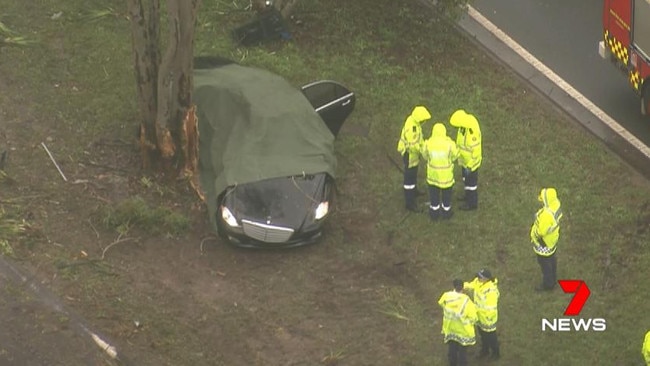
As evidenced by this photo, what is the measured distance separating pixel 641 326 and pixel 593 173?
2972 millimetres

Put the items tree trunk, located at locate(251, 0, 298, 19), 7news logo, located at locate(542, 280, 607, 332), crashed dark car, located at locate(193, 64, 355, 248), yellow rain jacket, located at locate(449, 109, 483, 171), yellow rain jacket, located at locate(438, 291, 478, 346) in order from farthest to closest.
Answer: tree trunk, located at locate(251, 0, 298, 19)
yellow rain jacket, located at locate(449, 109, 483, 171)
crashed dark car, located at locate(193, 64, 355, 248)
7news logo, located at locate(542, 280, 607, 332)
yellow rain jacket, located at locate(438, 291, 478, 346)

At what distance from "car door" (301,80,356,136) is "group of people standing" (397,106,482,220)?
1.16m

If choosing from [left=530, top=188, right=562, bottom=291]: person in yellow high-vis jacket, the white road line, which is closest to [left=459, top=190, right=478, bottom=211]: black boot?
[left=530, top=188, right=562, bottom=291]: person in yellow high-vis jacket

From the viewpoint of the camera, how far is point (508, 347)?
13.8m

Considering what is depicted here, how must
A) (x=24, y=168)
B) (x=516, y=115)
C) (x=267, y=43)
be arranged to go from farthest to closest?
(x=267, y=43) < (x=516, y=115) < (x=24, y=168)

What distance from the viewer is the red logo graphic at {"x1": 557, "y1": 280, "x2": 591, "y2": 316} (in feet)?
46.8

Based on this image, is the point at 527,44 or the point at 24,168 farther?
the point at 527,44

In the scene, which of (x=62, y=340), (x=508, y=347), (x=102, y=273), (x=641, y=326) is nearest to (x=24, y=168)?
(x=102, y=273)

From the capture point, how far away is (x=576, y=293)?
1451 cm

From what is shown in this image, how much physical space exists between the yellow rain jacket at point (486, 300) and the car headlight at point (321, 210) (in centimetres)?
243

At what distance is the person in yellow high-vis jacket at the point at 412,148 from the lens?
1530 centimetres

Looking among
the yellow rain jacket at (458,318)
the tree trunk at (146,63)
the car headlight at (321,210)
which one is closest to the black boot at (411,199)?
the car headlight at (321,210)

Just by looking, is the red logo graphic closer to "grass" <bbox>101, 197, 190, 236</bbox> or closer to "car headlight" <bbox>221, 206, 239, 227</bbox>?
"car headlight" <bbox>221, 206, 239, 227</bbox>

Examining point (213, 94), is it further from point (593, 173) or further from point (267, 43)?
point (593, 173)
